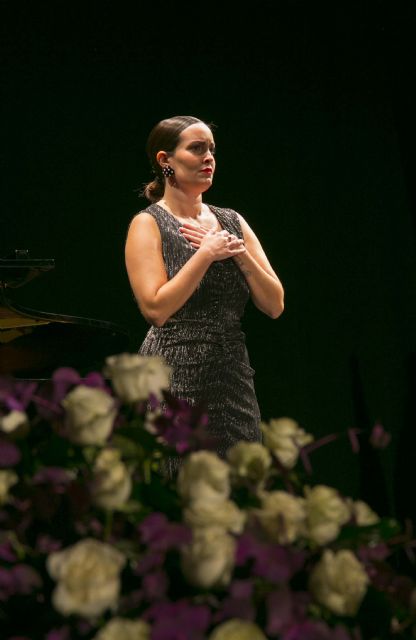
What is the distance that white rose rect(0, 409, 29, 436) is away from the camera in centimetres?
57

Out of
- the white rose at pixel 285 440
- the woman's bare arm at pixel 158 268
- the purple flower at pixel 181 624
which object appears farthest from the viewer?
the woman's bare arm at pixel 158 268

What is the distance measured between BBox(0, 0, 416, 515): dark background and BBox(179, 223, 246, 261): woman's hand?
1.14 metres

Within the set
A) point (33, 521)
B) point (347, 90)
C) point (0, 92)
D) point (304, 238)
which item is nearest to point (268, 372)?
point (304, 238)

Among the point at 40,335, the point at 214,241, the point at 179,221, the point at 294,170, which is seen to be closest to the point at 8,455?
the point at 214,241

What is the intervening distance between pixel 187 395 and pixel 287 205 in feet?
4.91

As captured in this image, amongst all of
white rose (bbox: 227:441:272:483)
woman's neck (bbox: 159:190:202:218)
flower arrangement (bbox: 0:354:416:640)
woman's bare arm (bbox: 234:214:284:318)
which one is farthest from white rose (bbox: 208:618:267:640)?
woman's neck (bbox: 159:190:202:218)

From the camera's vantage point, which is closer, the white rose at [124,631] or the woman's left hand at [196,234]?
Answer: the white rose at [124,631]

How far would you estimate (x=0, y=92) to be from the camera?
307 cm

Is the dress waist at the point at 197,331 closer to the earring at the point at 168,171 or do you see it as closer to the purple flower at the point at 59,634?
the earring at the point at 168,171

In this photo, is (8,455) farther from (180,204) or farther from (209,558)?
(180,204)

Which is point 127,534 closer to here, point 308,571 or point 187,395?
point 308,571

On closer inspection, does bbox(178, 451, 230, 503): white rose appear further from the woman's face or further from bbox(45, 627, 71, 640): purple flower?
the woman's face

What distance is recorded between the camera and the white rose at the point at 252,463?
1.90 feet

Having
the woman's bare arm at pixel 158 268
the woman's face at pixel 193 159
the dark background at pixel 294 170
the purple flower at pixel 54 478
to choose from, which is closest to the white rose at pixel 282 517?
the purple flower at pixel 54 478
